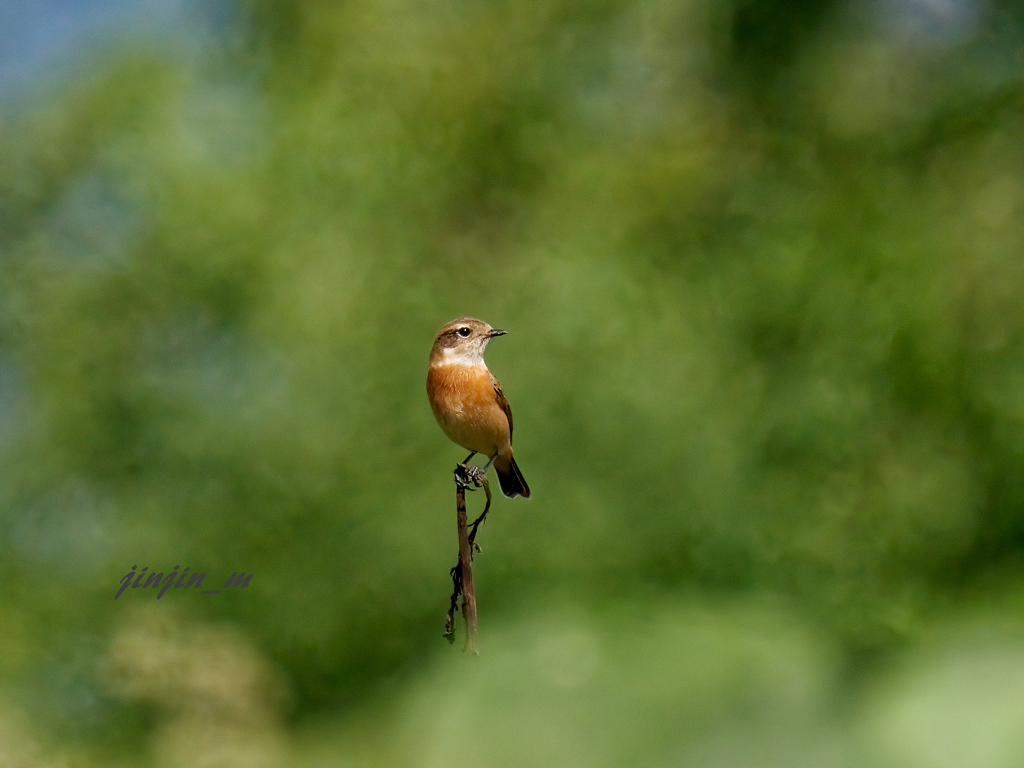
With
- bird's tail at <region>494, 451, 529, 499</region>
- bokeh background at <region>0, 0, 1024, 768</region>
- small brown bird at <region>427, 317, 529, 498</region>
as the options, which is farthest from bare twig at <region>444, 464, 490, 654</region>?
bokeh background at <region>0, 0, 1024, 768</region>

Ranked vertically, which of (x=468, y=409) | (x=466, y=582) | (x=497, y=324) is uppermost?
(x=497, y=324)

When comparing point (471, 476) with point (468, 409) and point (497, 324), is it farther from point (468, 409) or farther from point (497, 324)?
point (497, 324)

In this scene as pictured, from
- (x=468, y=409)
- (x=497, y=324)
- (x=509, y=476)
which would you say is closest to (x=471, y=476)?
(x=468, y=409)

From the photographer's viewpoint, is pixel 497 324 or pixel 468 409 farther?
pixel 497 324

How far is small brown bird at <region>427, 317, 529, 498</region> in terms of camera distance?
4113 millimetres

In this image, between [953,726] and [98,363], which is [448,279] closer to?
[98,363]

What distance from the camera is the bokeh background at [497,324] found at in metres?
10.4

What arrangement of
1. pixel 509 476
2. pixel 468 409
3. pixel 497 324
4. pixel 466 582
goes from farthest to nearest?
pixel 497 324 → pixel 509 476 → pixel 468 409 → pixel 466 582

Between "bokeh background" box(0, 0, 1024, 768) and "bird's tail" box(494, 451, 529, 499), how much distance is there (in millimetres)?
4660

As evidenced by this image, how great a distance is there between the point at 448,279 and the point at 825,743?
38.9 ft

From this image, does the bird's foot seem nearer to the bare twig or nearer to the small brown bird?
the small brown bird

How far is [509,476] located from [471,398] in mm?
673

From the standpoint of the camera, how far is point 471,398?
4.15 metres

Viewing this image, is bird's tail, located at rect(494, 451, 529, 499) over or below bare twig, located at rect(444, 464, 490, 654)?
over
